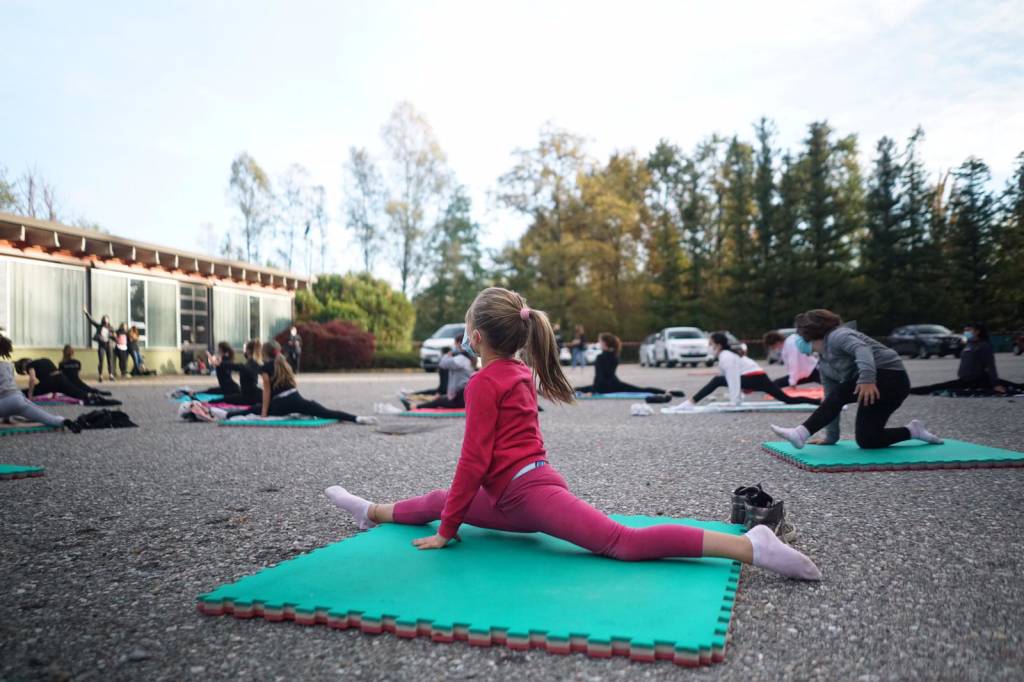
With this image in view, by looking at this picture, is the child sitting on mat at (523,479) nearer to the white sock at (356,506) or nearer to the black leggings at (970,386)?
the white sock at (356,506)

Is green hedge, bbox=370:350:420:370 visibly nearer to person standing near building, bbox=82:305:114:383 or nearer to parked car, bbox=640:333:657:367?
parked car, bbox=640:333:657:367

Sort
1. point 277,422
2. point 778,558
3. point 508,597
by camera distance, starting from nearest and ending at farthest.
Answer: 1. point 508,597
2. point 778,558
3. point 277,422

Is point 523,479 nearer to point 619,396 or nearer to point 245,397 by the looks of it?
point 245,397

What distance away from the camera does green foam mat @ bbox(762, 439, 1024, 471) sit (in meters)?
5.70

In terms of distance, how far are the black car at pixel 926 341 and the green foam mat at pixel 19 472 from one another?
3076 centimetres

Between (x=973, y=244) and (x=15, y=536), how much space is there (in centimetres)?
4180

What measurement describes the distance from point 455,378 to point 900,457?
692 cm

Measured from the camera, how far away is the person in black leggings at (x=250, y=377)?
10594mm

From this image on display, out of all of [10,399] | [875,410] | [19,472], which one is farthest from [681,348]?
[19,472]

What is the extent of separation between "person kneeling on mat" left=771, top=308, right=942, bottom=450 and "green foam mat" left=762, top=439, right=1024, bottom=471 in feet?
0.45

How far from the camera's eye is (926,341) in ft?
98.5

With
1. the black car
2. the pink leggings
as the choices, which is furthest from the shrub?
the pink leggings

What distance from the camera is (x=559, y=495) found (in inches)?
128

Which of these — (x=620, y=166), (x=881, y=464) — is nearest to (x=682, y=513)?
(x=881, y=464)
